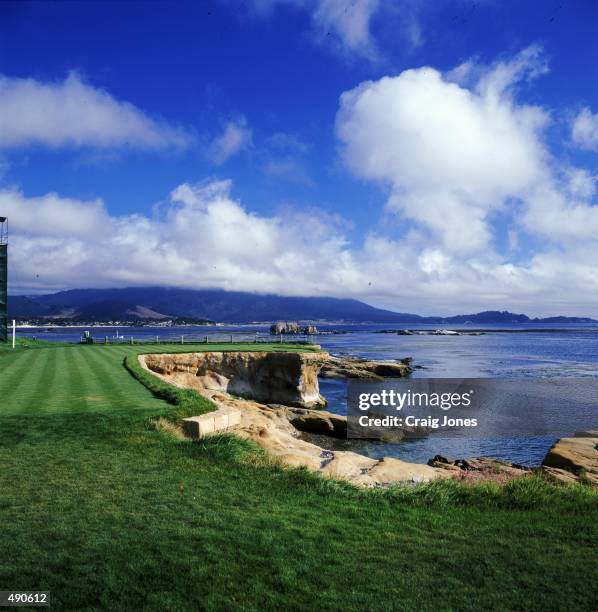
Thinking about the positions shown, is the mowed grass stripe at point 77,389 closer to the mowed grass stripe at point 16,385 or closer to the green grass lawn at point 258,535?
the mowed grass stripe at point 16,385

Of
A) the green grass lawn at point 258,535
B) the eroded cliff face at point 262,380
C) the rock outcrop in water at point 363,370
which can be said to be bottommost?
the rock outcrop in water at point 363,370

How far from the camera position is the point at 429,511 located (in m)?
8.36

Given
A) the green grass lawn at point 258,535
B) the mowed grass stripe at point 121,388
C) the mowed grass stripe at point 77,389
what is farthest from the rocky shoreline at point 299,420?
the mowed grass stripe at point 77,389

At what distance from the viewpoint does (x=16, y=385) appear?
18266 millimetres

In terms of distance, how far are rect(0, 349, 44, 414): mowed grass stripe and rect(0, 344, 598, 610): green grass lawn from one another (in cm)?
293

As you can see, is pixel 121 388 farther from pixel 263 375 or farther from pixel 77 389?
pixel 263 375

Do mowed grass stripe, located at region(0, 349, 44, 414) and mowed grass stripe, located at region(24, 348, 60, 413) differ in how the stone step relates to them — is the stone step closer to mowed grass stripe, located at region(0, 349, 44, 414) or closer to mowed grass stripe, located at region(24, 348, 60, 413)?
mowed grass stripe, located at region(24, 348, 60, 413)

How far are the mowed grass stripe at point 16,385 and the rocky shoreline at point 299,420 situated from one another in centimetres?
560

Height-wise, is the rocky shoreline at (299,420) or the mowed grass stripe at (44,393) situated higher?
the mowed grass stripe at (44,393)

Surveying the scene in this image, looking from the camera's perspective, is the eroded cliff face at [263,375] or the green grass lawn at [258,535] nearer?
the green grass lawn at [258,535]

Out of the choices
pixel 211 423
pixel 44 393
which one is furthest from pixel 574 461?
pixel 44 393

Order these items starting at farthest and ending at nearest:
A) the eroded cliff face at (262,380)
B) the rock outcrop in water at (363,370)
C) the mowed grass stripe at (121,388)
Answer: the rock outcrop in water at (363,370)
the eroded cliff face at (262,380)
the mowed grass stripe at (121,388)

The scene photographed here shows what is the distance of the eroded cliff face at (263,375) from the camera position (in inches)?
1443

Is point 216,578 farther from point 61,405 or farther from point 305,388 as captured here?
point 305,388
